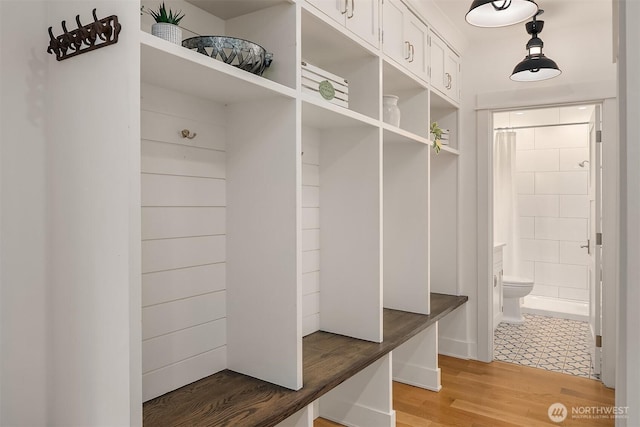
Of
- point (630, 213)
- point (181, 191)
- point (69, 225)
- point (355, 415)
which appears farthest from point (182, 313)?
point (630, 213)

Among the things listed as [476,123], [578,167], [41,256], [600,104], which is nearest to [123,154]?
[41,256]

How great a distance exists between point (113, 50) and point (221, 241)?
0.92m

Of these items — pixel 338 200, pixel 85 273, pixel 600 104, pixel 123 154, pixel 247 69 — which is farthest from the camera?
pixel 600 104

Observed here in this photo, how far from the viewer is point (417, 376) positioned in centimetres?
319

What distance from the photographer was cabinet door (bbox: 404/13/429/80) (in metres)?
2.71

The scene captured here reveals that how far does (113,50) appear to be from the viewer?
3.83 ft

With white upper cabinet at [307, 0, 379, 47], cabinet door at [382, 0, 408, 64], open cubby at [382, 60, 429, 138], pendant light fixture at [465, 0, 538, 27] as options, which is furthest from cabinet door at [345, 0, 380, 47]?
open cubby at [382, 60, 429, 138]

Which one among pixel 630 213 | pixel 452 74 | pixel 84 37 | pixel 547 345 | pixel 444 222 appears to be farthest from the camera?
pixel 547 345

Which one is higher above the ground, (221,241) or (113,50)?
(113,50)

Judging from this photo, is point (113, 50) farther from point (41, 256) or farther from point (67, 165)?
point (41, 256)

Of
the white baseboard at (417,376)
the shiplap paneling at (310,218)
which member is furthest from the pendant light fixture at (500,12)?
the white baseboard at (417,376)

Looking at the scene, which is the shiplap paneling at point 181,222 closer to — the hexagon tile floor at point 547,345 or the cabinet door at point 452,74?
the cabinet door at point 452,74

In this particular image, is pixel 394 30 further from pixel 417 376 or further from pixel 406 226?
pixel 417 376

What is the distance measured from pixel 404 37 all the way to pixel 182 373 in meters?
2.19
